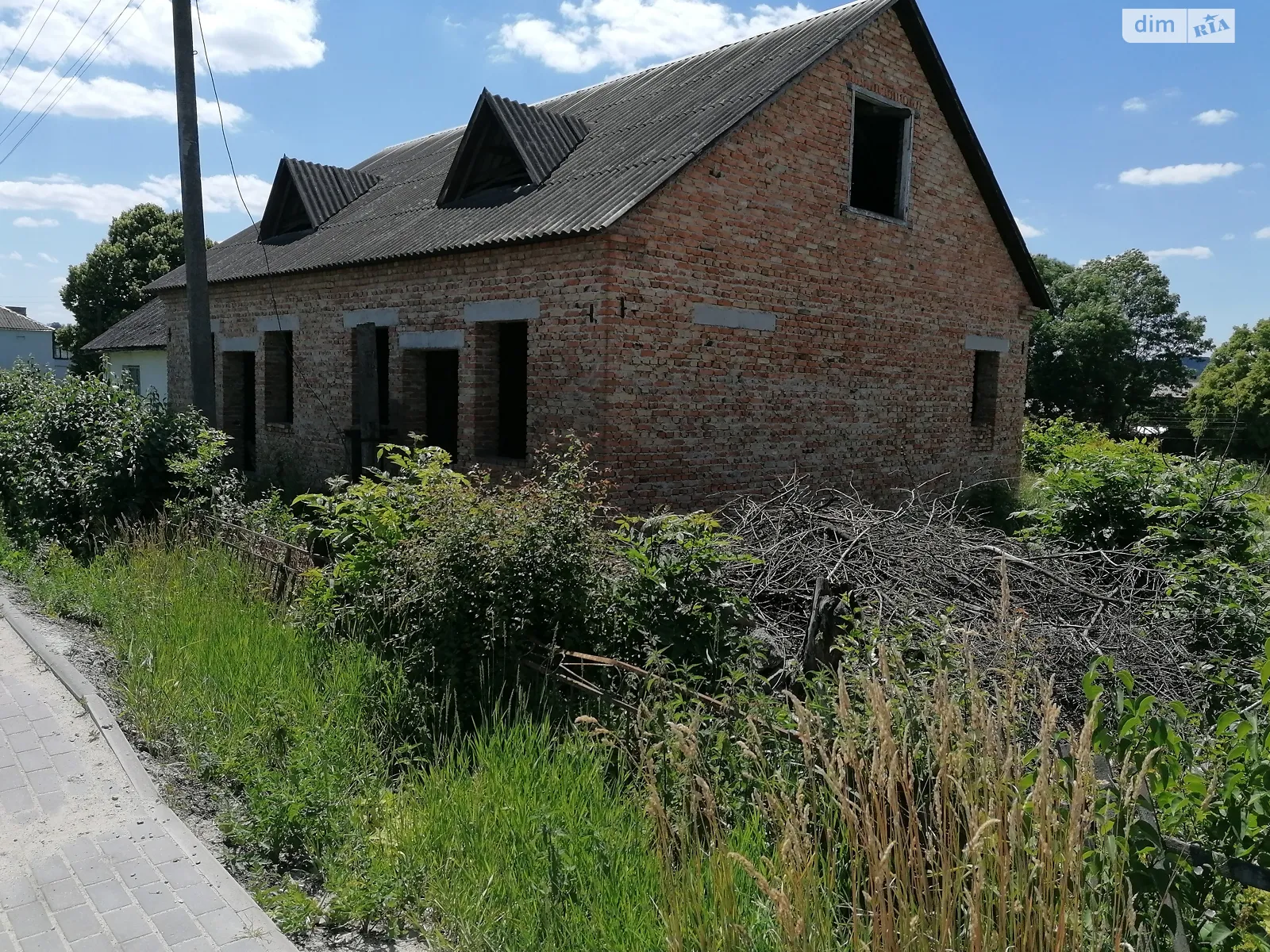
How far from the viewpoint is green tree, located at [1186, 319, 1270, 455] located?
28.5 m

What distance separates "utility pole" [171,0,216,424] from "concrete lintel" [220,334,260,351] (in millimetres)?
2997

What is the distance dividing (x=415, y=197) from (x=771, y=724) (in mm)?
11876

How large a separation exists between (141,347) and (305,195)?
10745 mm

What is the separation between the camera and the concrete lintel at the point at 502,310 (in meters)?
9.59

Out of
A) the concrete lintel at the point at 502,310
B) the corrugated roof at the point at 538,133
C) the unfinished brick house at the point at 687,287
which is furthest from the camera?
the corrugated roof at the point at 538,133

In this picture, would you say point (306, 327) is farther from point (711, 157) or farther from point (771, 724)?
point (771, 724)

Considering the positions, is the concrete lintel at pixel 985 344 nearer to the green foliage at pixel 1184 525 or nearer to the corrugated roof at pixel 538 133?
the green foliage at pixel 1184 525

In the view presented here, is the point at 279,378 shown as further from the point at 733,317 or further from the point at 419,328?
the point at 733,317

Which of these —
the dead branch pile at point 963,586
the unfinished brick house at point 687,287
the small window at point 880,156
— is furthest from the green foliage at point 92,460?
the small window at point 880,156

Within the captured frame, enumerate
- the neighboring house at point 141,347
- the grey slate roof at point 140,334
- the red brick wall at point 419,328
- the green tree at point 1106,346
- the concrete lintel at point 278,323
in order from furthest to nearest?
the green tree at point 1106,346 → the neighboring house at point 141,347 → the grey slate roof at point 140,334 → the concrete lintel at point 278,323 → the red brick wall at point 419,328

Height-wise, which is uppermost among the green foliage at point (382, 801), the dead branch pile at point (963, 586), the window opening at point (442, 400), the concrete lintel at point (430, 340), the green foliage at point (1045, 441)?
the concrete lintel at point (430, 340)

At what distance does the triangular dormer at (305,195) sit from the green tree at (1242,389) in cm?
2449

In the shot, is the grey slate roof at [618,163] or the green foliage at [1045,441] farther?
the green foliage at [1045,441]

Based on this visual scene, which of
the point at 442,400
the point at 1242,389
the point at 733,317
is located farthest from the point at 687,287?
the point at 1242,389
